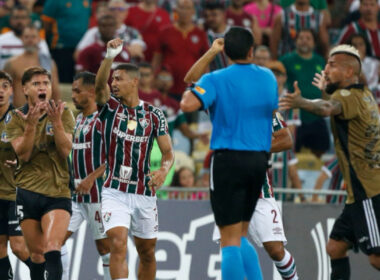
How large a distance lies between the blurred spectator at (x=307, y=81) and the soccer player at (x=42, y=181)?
581 cm

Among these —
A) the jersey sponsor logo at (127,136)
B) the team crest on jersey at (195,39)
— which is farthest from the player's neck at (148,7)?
the jersey sponsor logo at (127,136)

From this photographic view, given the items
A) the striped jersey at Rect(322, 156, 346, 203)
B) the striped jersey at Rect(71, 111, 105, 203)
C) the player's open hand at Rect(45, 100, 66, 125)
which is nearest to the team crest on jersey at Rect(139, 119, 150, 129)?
the player's open hand at Rect(45, 100, 66, 125)

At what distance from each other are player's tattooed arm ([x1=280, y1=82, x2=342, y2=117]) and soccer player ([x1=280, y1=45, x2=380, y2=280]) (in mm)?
41

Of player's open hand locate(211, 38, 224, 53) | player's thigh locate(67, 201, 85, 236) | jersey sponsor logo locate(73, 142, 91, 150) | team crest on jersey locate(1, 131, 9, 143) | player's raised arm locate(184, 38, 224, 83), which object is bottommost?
player's thigh locate(67, 201, 85, 236)

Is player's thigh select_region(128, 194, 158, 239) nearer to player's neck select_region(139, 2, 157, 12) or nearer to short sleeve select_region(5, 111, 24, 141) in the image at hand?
short sleeve select_region(5, 111, 24, 141)

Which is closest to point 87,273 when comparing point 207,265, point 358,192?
point 207,265

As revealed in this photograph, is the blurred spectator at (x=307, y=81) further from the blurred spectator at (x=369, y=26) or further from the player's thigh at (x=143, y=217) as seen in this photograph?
the player's thigh at (x=143, y=217)

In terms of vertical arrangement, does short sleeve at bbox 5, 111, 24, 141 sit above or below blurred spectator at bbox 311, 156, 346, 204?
above

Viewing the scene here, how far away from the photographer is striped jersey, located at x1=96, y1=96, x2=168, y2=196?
10273mm

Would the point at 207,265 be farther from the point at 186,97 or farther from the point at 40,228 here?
the point at 186,97

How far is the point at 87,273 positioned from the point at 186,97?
4.65m

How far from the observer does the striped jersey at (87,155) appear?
1129 centimetres

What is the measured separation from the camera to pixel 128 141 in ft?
33.8

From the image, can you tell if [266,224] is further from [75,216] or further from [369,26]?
[369,26]
